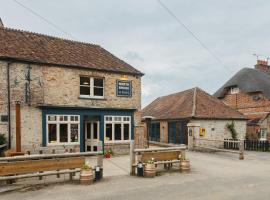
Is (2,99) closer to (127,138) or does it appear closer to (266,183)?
(127,138)

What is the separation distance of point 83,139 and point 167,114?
35.6 ft

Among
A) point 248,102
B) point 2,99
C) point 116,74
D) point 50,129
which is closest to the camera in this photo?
point 2,99

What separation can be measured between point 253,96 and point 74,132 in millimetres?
20601

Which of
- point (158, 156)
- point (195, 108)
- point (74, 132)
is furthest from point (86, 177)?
point (195, 108)

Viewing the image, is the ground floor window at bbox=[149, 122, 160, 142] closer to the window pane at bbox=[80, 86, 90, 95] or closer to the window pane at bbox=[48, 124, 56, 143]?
the window pane at bbox=[80, 86, 90, 95]

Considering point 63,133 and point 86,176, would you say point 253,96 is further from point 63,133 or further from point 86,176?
point 86,176

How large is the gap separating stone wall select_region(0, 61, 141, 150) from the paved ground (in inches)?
224

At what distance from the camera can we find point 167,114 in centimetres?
2434

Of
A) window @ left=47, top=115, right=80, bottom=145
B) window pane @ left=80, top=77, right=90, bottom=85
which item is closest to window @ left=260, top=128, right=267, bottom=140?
window pane @ left=80, top=77, right=90, bottom=85

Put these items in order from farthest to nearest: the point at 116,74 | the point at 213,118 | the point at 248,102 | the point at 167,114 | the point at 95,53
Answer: the point at 248,102
the point at 167,114
the point at 213,118
the point at 95,53
the point at 116,74

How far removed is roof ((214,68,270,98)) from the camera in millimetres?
26697

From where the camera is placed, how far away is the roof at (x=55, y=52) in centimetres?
1437

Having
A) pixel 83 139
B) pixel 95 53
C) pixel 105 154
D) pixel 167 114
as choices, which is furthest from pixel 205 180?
pixel 167 114

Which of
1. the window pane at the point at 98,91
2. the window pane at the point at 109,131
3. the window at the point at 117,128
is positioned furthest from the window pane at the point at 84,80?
the window pane at the point at 109,131
